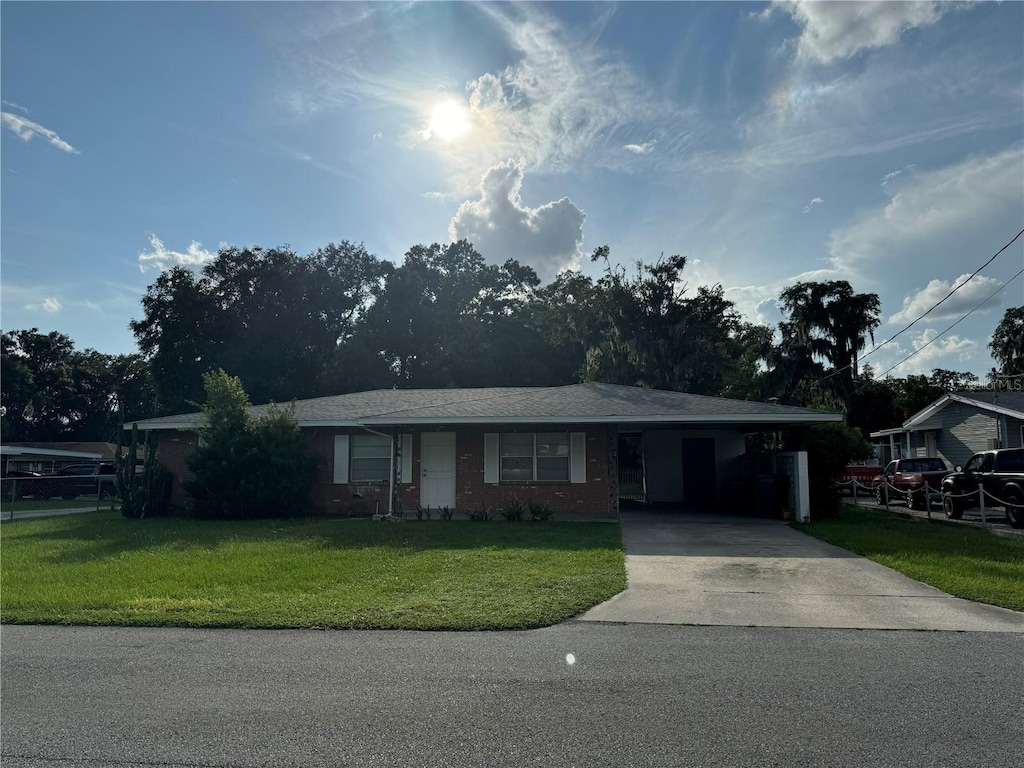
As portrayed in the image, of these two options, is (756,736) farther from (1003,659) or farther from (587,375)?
(587,375)

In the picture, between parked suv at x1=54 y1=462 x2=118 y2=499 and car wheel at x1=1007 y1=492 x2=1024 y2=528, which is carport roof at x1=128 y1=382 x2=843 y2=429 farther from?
parked suv at x1=54 y1=462 x2=118 y2=499

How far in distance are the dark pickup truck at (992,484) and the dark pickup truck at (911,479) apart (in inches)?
68.3

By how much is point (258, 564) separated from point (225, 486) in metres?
7.48

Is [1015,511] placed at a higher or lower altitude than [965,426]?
lower

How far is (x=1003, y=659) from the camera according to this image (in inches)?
222

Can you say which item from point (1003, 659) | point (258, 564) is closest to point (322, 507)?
point (258, 564)

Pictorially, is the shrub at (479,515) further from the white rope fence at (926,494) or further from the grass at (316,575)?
the white rope fence at (926,494)

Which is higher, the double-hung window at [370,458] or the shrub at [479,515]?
the double-hung window at [370,458]

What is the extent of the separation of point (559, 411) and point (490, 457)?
2253 millimetres

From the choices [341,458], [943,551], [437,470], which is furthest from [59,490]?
[943,551]

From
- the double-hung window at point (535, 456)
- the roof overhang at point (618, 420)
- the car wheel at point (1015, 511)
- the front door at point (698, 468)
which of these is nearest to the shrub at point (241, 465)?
the roof overhang at point (618, 420)

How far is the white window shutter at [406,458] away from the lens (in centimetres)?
1741

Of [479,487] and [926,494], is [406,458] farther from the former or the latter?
[926,494]

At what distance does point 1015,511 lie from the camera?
1500cm
